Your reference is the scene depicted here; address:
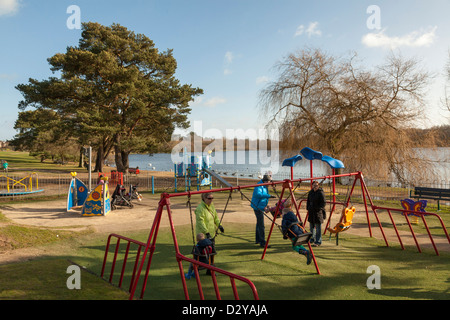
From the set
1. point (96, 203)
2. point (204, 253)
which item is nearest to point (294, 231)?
point (204, 253)

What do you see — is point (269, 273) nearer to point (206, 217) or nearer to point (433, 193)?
point (206, 217)

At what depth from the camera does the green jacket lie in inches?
247

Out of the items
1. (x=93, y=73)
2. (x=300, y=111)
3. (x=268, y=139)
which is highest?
(x=93, y=73)

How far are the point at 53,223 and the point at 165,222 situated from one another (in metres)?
3.91

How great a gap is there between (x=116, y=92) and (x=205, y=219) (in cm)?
2230

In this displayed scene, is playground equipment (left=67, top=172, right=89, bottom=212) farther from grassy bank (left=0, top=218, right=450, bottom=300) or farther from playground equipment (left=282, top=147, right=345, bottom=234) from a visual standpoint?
playground equipment (left=282, top=147, right=345, bottom=234)

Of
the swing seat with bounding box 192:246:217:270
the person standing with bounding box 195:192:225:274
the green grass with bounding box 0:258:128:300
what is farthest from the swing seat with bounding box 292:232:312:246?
the green grass with bounding box 0:258:128:300

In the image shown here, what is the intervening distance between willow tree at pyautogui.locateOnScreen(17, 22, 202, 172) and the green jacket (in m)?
20.9

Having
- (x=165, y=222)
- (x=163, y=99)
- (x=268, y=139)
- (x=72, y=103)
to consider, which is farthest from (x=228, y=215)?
(x=72, y=103)

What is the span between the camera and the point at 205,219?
6371 mm

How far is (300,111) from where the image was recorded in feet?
71.1

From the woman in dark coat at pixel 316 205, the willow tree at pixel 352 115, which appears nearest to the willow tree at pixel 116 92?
the willow tree at pixel 352 115

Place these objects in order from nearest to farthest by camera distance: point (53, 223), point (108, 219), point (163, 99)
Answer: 1. point (53, 223)
2. point (108, 219)
3. point (163, 99)
